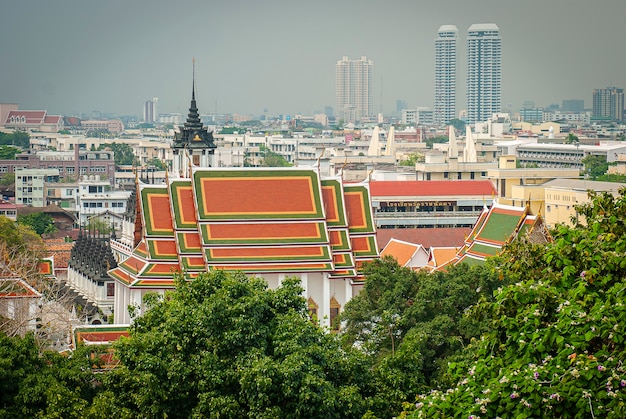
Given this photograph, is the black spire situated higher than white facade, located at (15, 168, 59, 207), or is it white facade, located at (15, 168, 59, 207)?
the black spire

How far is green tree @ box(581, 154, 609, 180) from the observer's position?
114 m

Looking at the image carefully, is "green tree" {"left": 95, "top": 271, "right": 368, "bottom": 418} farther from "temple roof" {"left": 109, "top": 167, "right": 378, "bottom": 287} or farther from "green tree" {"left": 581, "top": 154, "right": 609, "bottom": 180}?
"green tree" {"left": 581, "top": 154, "right": 609, "bottom": 180}

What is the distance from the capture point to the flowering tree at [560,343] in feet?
56.8

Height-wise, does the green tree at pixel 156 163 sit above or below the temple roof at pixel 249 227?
below

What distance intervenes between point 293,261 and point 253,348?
2138cm

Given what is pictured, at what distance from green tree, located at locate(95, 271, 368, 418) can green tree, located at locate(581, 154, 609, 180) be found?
8508 centimetres

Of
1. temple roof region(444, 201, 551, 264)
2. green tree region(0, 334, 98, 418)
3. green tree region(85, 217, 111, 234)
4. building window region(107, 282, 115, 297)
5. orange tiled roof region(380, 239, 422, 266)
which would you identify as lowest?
green tree region(85, 217, 111, 234)

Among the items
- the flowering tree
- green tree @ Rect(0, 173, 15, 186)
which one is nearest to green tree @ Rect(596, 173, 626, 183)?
green tree @ Rect(0, 173, 15, 186)

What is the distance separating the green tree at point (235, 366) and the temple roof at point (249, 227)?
18.8 meters

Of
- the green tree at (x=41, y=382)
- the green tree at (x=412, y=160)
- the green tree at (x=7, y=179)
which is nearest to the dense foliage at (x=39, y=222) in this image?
the green tree at (x=7, y=179)

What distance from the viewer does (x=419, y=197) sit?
260ft

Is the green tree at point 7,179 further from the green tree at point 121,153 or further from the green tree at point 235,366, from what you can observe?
the green tree at point 235,366

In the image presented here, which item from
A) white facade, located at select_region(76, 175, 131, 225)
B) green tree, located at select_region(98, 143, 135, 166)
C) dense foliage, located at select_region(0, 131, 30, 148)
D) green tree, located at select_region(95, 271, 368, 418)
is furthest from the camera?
dense foliage, located at select_region(0, 131, 30, 148)

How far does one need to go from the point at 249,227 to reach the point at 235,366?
21794 millimetres
